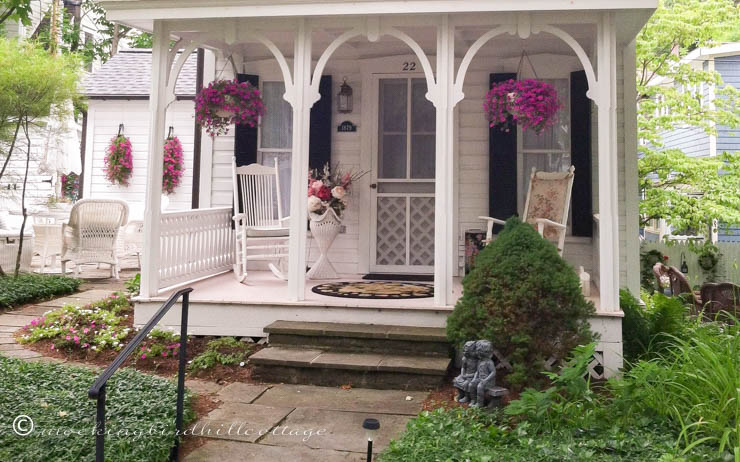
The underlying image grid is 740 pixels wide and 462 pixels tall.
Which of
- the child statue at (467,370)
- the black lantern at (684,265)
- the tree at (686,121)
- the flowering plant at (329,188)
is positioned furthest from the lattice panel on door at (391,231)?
the black lantern at (684,265)

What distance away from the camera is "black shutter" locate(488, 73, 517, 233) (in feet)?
21.7

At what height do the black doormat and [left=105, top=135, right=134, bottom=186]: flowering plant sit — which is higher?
[left=105, top=135, right=134, bottom=186]: flowering plant

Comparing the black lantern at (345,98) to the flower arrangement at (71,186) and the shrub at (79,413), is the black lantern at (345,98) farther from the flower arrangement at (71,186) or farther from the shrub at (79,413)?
the flower arrangement at (71,186)

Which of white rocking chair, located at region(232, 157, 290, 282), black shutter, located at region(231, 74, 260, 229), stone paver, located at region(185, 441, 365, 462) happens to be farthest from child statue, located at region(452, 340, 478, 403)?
black shutter, located at region(231, 74, 260, 229)

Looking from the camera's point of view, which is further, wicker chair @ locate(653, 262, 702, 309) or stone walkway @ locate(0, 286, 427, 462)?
wicker chair @ locate(653, 262, 702, 309)

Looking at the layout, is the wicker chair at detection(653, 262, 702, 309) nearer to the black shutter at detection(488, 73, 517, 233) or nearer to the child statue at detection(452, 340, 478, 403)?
the black shutter at detection(488, 73, 517, 233)

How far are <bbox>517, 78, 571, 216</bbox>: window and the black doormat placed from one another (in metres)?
1.19

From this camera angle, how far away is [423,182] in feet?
23.0

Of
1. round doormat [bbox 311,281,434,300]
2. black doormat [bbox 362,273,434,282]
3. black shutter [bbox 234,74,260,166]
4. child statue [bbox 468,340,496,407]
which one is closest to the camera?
child statue [bbox 468,340,496,407]

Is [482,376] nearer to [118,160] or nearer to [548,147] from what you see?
[548,147]

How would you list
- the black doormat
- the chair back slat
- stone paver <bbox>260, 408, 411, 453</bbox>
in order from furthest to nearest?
the black doormat < the chair back slat < stone paver <bbox>260, 408, 411, 453</bbox>

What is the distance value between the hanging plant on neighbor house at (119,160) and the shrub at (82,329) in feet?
24.4

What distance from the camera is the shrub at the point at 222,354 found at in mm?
4852

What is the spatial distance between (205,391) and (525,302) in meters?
2.14
